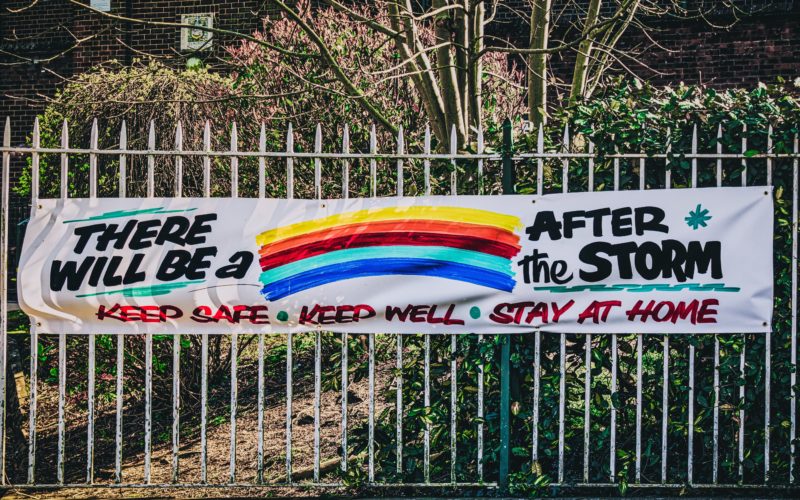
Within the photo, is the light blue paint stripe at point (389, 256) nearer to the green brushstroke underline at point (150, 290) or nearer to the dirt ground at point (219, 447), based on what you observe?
the green brushstroke underline at point (150, 290)

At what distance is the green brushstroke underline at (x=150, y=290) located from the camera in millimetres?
4586

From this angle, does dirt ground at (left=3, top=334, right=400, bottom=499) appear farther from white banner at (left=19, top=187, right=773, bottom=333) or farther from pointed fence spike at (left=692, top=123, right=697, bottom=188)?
pointed fence spike at (left=692, top=123, right=697, bottom=188)

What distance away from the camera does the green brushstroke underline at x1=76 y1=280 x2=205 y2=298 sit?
15.0 ft

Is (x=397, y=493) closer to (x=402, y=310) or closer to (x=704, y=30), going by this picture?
(x=402, y=310)

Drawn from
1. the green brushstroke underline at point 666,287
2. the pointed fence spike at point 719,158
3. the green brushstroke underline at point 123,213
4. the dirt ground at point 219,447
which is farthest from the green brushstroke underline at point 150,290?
the pointed fence spike at point 719,158

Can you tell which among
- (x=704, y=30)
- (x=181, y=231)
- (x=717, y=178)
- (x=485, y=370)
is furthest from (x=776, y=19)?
(x=181, y=231)

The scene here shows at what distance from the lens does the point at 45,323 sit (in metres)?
4.61

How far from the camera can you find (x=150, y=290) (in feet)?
15.1

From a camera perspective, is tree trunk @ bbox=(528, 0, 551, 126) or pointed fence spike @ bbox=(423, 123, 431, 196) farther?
tree trunk @ bbox=(528, 0, 551, 126)

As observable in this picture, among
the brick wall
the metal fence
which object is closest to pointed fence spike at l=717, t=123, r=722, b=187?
the metal fence

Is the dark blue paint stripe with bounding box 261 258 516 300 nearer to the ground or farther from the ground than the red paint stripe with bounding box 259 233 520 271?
nearer to the ground

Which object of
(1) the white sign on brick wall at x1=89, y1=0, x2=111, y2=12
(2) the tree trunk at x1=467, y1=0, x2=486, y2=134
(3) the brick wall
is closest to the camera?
(2) the tree trunk at x1=467, y1=0, x2=486, y2=134

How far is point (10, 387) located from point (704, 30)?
9.64 m

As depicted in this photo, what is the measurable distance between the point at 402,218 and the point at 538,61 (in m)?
2.70
